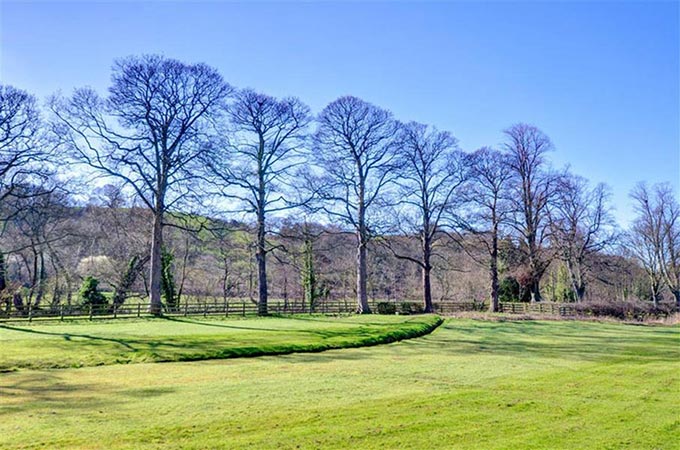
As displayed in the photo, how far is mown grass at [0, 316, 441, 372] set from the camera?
13.4 m

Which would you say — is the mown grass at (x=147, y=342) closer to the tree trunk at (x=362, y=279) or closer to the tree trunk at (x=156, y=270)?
the tree trunk at (x=156, y=270)

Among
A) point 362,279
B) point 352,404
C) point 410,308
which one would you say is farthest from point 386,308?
point 352,404

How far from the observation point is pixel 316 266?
46375 mm

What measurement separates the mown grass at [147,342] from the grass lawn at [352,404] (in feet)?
3.49

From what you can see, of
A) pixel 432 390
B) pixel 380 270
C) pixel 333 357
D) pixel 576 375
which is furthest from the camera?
pixel 380 270

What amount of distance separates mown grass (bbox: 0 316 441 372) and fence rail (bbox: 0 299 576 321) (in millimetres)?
2598

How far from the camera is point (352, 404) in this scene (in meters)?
8.27

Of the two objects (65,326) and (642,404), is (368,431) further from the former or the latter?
(65,326)

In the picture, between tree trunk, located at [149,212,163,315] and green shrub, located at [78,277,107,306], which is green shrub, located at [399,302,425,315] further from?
green shrub, located at [78,277,107,306]

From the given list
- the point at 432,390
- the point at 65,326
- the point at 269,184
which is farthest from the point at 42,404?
the point at 269,184

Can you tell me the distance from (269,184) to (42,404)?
2573 cm

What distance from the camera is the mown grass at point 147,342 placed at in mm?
13352

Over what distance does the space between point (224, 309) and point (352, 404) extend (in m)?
23.8

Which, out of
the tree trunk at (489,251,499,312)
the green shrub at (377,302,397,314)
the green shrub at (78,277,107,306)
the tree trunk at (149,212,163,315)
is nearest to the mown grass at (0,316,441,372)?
the tree trunk at (149,212,163,315)
